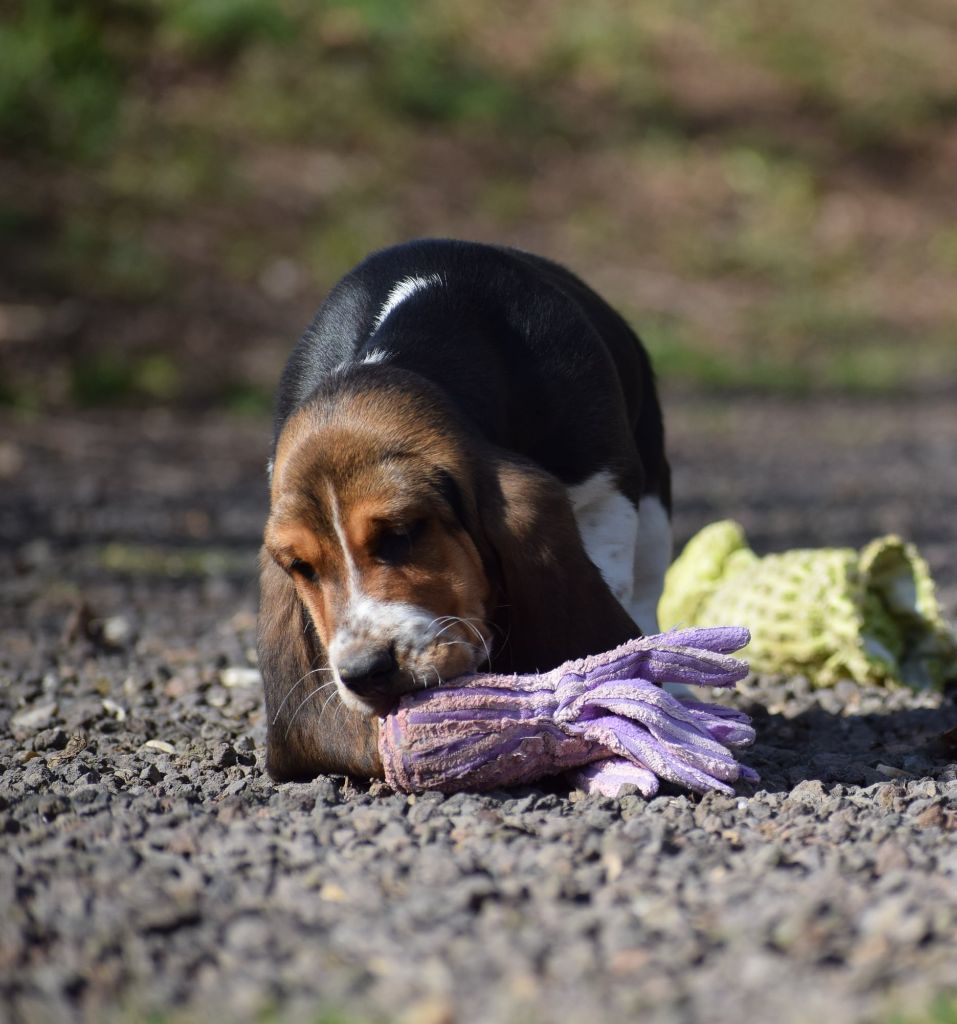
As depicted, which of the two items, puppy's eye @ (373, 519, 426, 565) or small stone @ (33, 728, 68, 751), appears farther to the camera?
small stone @ (33, 728, 68, 751)

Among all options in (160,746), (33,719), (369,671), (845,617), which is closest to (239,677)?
(33,719)

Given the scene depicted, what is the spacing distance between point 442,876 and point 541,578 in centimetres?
98

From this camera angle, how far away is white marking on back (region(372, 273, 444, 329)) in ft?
14.9

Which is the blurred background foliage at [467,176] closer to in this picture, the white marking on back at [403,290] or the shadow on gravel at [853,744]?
the white marking on back at [403,290]

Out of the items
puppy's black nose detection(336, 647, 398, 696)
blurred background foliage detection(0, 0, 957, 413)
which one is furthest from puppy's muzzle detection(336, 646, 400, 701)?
blurred background foliage detection(0, 0, 957, 413)

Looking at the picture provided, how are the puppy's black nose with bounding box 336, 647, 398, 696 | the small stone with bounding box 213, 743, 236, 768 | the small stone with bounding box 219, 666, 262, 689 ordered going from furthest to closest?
the small stone with bounding box 219, 666, 262, 689
the small stone with bounding box 213, 743, 236, 768
the puppy's black nose with bounding box 336, 647, 398, 696

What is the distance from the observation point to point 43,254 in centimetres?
1362

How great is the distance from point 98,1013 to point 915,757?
7.81 feet

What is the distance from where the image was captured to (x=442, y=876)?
3029mm

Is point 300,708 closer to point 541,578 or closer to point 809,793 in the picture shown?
point 541,578

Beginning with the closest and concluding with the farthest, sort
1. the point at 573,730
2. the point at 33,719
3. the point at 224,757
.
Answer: the point at 573,730, the point at 224,757, the point at 33,719

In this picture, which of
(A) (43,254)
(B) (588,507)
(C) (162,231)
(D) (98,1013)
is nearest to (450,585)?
(B) (588,507)

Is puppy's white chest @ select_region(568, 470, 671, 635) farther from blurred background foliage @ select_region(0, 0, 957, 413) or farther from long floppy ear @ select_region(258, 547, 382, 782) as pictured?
blurred background foliage @ select_region(0, 0, 957, 413)

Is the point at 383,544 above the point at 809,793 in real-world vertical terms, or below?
above
